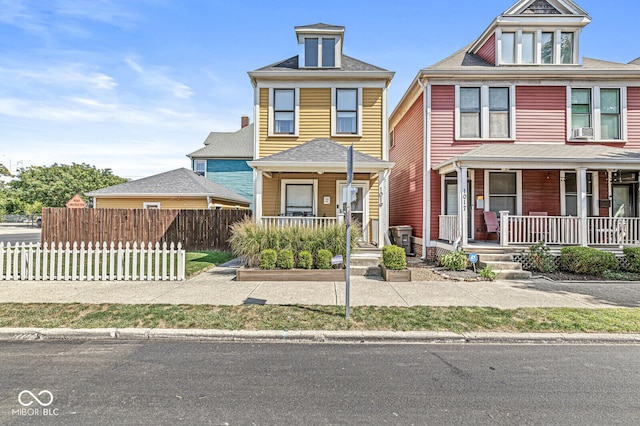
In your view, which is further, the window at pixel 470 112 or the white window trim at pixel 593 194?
the window at pixel 470 112

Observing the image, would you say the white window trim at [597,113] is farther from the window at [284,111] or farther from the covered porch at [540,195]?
the window at [284,111]

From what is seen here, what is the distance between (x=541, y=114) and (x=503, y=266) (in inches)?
257

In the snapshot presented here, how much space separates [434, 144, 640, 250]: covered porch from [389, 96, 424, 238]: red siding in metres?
1.19

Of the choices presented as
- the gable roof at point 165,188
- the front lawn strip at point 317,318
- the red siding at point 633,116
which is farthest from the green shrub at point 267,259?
the red siding at point 633,116

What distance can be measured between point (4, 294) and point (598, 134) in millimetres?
18262

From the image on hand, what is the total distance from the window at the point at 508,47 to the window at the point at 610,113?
11.3 ft

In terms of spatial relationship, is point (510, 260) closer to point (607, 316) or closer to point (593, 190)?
point (607, 316)

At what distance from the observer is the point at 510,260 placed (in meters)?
10.5

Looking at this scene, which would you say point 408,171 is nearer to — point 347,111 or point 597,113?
point 347,111

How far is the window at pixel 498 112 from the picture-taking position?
1293 cm

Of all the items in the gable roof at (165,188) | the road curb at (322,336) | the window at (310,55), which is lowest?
the road curb at (322,336)

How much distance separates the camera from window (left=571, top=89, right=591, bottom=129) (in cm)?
1297

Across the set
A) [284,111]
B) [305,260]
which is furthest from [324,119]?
[305,260]

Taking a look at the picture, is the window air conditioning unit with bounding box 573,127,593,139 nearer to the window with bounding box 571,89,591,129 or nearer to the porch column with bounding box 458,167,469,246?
the window with bounding box 571,89,591,129
